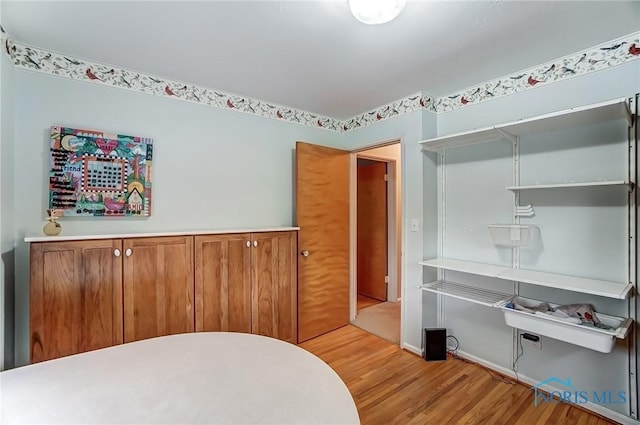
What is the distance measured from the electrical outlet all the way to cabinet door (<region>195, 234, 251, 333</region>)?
2.13 meters

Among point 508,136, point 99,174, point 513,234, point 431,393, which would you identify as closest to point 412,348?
point 431,393

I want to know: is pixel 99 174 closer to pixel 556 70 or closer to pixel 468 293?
pixel 468 293

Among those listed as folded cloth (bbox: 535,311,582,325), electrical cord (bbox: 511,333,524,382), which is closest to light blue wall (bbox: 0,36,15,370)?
folded cloth (bbox: 535,311,582,325)

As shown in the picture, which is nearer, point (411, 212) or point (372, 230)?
point (411, 212)

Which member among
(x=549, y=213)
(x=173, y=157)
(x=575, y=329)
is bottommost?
(x=575, y=329)

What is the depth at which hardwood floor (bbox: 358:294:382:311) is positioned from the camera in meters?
4.03

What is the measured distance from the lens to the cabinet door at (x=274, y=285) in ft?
7.98

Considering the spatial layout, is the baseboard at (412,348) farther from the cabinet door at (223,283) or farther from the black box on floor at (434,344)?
the cabinet door at (223,283)

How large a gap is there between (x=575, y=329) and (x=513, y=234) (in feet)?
2.16

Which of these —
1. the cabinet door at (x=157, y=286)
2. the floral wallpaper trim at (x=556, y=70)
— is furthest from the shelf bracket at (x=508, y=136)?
the cabinet door at (x=157, y=286)

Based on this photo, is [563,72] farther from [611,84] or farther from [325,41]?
[325,41]

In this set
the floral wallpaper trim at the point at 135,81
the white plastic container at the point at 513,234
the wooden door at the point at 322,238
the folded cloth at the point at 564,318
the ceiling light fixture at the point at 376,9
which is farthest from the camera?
the wooden door at the point at 322,238

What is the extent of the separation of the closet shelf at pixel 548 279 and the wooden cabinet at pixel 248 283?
1232mm

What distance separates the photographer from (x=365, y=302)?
13.8 ft
